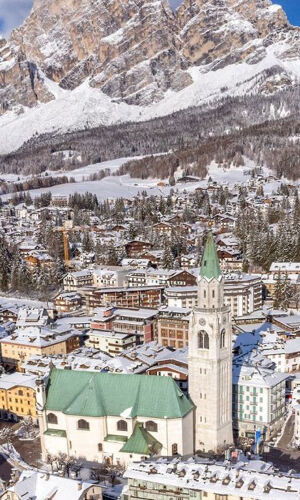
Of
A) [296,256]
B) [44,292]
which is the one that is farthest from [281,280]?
[44,292]

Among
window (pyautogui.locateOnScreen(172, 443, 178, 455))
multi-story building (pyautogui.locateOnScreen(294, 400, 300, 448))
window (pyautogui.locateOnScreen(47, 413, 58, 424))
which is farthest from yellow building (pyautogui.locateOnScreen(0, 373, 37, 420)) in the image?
multi-story building (pyautogui.locateOnScreen(294, 400, 300, 448))

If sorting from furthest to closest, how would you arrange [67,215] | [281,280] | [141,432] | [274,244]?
[67,215] → [274,244] → [281,280] → [141,432]

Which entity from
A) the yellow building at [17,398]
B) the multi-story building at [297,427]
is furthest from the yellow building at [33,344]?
the multi-story building at [297,427]

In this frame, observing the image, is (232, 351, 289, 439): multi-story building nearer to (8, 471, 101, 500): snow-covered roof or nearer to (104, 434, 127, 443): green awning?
(104, 434, 127, 443): green awning

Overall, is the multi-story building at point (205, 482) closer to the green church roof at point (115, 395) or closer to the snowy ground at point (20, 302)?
the green church roof at point (115, 395)

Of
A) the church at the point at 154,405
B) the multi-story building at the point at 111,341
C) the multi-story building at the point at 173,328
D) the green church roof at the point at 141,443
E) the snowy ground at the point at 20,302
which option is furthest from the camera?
the snowy ground at the point at 20,302

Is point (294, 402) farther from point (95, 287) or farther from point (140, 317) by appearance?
point (95, 287)
